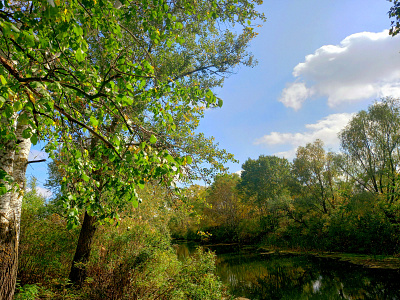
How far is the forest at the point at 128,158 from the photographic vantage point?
2748 mm

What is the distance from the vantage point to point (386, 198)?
18641 millimetres

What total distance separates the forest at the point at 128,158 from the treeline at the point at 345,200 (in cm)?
13

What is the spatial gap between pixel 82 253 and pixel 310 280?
13.1 metres

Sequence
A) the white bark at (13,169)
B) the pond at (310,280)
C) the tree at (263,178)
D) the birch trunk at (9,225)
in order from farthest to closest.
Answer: the tree at (263,178), the pond at (310,280), the white bark at (13,169), the birch trunk at (9,225)

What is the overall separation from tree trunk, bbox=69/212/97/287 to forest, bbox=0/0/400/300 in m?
0.03

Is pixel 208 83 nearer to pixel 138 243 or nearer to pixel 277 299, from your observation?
pixel 138 243

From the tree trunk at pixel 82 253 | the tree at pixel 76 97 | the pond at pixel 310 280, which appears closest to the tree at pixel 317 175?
the pond at pixel 310 280

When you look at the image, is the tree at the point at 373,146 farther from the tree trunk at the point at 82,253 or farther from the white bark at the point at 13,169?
the white bark at the point at 13,169

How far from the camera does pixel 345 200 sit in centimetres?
2420

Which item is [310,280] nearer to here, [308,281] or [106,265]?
[308,281]

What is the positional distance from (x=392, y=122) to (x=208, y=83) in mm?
21802

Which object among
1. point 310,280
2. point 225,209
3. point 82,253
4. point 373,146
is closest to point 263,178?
point 225,209

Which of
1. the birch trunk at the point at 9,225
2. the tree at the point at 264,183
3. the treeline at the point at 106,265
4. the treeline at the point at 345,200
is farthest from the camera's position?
the tree at the point at 264,183

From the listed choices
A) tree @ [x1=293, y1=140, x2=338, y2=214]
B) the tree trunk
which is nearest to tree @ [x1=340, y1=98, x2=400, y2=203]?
tree @ [x1=293, y1=140, x2=338, y2=214]
